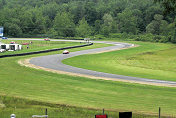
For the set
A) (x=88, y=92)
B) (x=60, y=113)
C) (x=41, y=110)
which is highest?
(x=60, y=113)

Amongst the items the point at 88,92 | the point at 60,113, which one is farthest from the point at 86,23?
the point at 60,113

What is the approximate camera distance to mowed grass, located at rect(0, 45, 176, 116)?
2359 cm

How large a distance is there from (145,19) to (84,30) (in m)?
39.5

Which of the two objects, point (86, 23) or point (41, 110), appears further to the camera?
point (86, 23)

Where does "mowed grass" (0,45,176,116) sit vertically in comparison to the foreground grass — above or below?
below

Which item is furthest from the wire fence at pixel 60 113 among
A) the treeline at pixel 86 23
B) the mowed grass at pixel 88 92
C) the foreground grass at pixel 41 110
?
the treeline at pixel 86 23

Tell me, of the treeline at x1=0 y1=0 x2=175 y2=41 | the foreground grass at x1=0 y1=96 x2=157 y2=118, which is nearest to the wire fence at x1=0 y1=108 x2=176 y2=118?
the foreground grass at x1=0 y1=96 x2=157 y2=118

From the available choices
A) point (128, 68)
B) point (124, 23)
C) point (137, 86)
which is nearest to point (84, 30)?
point (124, 23)

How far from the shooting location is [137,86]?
31719 mm

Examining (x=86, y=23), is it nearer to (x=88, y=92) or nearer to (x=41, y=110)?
(x=88, y=92)

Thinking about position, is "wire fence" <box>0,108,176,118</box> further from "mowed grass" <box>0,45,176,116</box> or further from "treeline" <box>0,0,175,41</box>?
"treeline" <box>0,0,175,41</box>

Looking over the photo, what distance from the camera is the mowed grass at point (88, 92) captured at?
2359cm

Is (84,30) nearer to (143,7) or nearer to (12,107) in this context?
(143,7)

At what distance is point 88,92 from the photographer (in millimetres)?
28297
